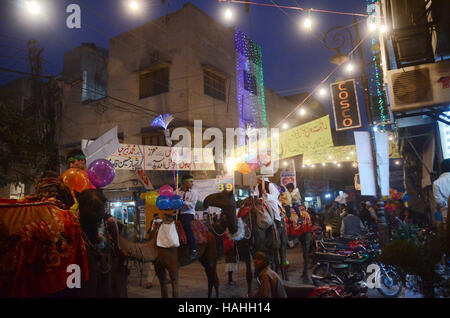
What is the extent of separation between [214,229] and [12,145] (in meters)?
7.38

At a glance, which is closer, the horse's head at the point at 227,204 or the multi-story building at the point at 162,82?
the horse's head at the point at 227,204

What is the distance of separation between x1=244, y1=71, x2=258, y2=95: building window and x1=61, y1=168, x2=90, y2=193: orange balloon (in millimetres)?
17434

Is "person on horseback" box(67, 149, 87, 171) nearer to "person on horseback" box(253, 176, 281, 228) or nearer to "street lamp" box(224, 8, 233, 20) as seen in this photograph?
"person on horseback" box(253, 176, 281, 228)

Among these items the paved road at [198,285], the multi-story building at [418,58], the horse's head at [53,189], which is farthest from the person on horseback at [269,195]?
the horse's head at [53,189]

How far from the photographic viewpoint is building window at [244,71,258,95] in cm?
2094

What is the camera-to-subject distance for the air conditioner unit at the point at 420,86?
6.10 m

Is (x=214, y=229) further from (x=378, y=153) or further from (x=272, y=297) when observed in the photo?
(x=378, y=153)

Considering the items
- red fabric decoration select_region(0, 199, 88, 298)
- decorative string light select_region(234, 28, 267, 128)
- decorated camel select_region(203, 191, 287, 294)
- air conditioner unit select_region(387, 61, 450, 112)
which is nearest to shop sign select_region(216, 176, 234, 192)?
decorative string light select_region(234, 28, 267, 128)

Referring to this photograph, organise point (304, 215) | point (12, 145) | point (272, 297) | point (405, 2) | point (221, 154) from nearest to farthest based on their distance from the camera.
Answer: point (272, 297), point (405, 2), point (12, 145), point (304, 215), point (221, 154)

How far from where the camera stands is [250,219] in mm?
7355

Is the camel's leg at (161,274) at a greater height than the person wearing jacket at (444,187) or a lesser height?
lesser

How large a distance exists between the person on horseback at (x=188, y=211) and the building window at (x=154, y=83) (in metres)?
12.0

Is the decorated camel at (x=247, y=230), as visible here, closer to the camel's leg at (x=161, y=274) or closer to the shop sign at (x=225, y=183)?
the camel's leg at (x=161, y=274)
